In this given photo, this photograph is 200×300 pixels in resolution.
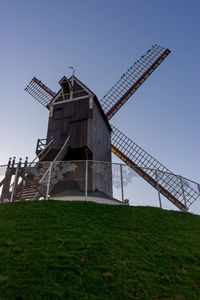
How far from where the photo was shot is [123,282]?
17.8 feet

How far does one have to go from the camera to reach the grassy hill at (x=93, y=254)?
16.7ft

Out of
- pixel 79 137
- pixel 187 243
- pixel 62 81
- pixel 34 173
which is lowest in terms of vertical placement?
pixel 187 243

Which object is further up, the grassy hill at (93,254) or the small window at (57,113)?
the small window at (57,113)

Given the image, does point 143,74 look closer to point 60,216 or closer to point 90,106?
point 90,106

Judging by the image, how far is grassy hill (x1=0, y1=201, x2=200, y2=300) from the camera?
5.09m

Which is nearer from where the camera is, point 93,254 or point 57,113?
point 93,254

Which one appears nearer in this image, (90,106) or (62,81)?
(90,106)

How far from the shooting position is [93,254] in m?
6.29

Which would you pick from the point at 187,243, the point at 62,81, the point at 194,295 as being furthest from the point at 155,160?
the point at 194,295

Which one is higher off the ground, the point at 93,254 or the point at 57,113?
the point at 57,113

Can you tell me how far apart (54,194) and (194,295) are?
777 centimetres

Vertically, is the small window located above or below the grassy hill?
above

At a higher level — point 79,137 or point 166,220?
point 79,137

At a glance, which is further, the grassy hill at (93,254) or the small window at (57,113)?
the small window at (57,113)
